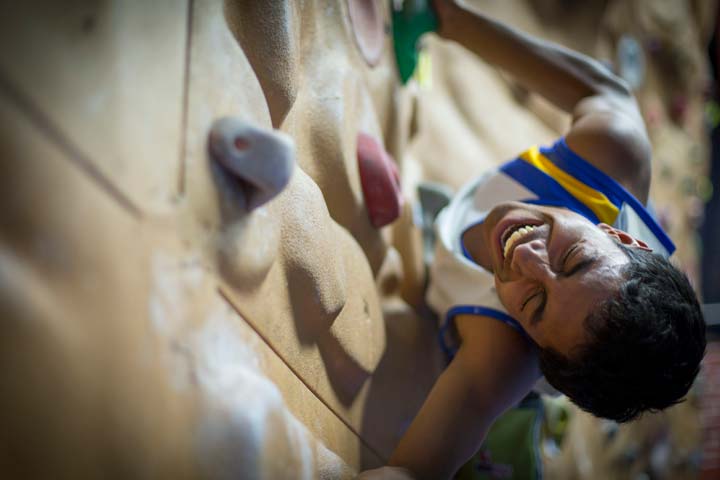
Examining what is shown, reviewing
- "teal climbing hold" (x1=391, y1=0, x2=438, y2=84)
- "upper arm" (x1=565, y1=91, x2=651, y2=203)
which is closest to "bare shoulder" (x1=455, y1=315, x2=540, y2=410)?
"upper arm" (x1=565, y1=91, x2=651, y2=203)

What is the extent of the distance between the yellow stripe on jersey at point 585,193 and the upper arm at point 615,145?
0.05 metres

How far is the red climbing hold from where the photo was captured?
1.06 meters

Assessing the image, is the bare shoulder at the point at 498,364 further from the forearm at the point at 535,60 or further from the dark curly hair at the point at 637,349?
the forearm at the point at 535,60

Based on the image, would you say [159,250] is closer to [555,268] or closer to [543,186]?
[555,268]

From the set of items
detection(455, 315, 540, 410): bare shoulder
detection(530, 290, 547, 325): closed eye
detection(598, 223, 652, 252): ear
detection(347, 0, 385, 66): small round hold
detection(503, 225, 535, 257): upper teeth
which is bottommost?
detection(455, 315, 540, 410): bare shoulder

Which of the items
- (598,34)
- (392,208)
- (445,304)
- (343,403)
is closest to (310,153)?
(392,208)

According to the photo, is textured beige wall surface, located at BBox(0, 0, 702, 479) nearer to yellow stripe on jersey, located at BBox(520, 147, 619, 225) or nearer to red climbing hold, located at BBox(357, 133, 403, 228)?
red climbing hold, located at BBox(357, 133, 403, 228)

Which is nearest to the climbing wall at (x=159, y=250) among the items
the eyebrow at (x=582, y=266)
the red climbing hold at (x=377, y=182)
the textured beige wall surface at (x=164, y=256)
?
the textured beige wall surface at (x=164, y=256)

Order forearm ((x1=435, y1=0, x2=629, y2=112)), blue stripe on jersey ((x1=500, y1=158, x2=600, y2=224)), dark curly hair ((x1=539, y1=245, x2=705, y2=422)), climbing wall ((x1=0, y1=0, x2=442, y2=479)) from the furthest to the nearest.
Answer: forearm ((x1=435, y1=0, x2=629, y2=112))
blue stripe on jersey ((x1=500, y1=158, x2=600, y2=224))
dark curly hair ((x1=539, y1=245, x2=705, y2=422))
climbing wall ((x1=0, y1=0, x2=442, y2=479))

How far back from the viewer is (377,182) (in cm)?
107

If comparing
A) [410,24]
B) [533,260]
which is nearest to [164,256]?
[533,260]

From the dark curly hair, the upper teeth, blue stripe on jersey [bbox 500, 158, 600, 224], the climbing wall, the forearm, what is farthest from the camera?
the forearm

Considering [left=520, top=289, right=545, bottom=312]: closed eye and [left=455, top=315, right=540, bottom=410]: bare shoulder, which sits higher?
[left=520, top=289, right=545, bottom=312]: closed eye

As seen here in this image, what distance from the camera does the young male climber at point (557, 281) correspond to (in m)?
0.84
